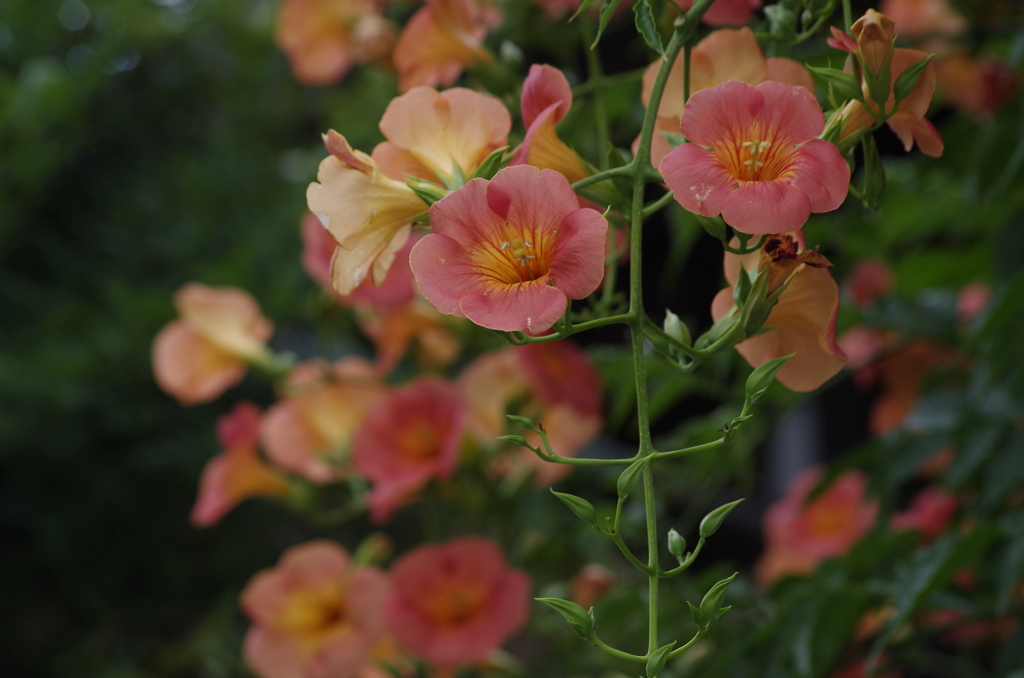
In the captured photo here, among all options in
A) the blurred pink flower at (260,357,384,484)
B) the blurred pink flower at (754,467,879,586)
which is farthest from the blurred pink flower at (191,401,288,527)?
the blurred pink flower at (754,467,879,586)

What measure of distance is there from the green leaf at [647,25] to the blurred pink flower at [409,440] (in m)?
0.45

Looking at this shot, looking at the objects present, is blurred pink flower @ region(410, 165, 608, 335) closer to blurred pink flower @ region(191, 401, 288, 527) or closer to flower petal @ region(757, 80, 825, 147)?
flower petal @ region(757, 80, 825, 147)

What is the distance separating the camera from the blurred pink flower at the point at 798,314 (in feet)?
0.95

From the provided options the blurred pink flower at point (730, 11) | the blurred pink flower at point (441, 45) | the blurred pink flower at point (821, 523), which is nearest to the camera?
the blurred pink flower at point (730, 11)

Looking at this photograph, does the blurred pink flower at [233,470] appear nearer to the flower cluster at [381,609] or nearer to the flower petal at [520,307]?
the flower cluster at [381,609]

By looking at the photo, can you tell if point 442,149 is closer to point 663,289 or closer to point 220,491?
point 220,491

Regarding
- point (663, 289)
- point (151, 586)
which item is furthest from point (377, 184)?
point (151, 586)

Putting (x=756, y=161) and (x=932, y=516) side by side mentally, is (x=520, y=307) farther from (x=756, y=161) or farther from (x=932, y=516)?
(x=932, y=516)

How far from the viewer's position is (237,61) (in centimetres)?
193

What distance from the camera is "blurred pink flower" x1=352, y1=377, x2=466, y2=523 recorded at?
688mm

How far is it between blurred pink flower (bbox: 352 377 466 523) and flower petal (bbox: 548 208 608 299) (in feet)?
1.47

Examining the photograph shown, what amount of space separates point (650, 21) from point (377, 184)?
0.39ft

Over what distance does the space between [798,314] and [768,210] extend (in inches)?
2.9

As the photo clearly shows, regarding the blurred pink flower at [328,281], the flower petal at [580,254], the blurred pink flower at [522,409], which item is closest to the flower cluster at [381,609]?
Answer: the blurred pink flower at [522,409]
